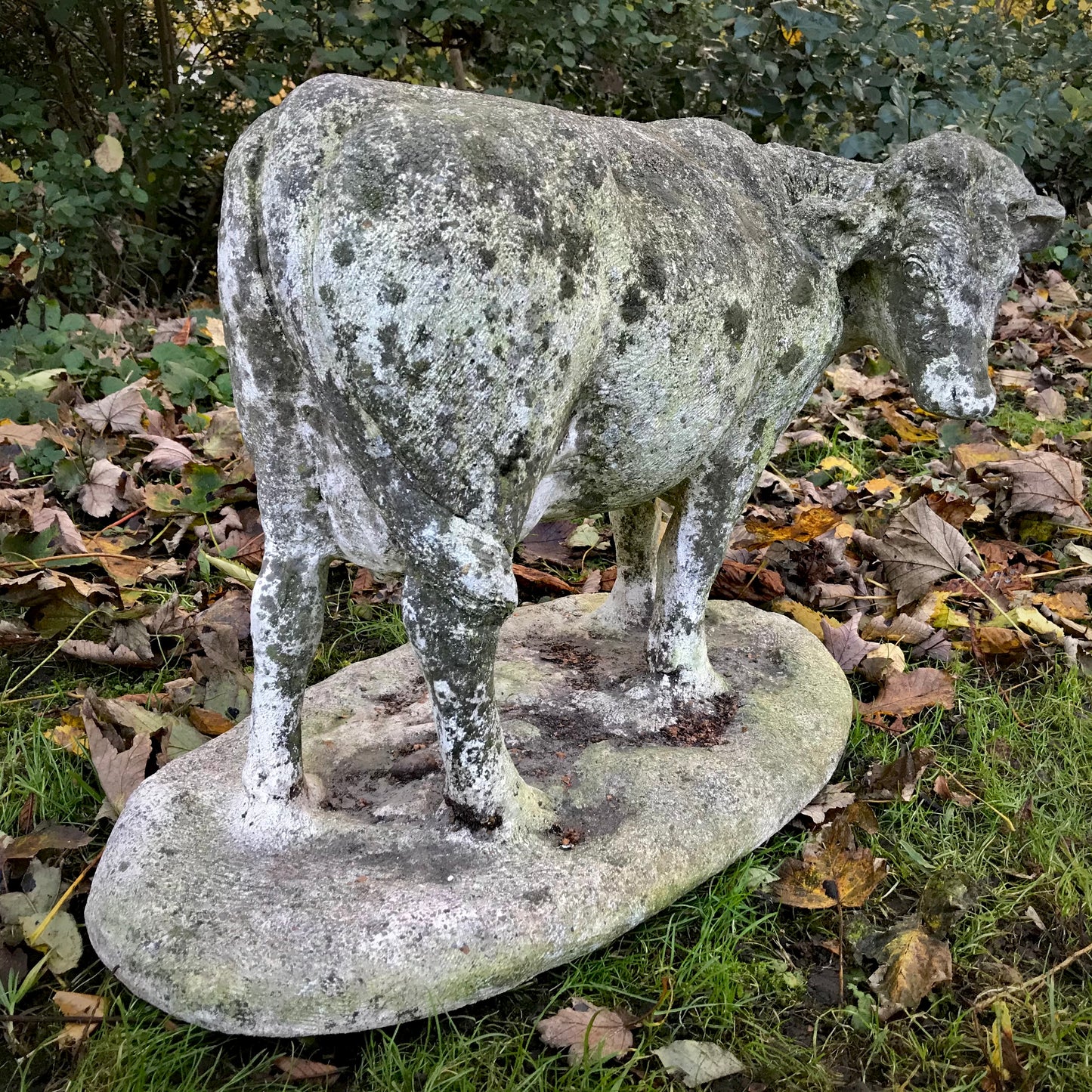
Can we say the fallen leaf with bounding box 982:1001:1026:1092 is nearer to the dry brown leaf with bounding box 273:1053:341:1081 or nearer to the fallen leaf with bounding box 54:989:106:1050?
the dry brown leaf with bounding box 273:1053:341:1081

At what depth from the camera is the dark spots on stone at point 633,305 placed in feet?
6.23

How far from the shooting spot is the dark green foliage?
4.70 m

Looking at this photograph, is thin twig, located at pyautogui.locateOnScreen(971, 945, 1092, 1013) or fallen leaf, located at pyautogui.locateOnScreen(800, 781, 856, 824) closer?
thin twig, located at pyautogui.locateOnScreen(971, 945, 1092, 1013)

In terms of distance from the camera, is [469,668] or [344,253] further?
[469,668]

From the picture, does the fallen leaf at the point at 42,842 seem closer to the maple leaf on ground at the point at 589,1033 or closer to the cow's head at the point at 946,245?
the maple leaf on ground at the point at 589,1033

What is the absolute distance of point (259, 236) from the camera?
175 centimetres

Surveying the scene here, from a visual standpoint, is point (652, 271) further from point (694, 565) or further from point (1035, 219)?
point (1035, 219)

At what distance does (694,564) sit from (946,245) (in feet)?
2.89

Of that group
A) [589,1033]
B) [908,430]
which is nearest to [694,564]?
[589,1033]

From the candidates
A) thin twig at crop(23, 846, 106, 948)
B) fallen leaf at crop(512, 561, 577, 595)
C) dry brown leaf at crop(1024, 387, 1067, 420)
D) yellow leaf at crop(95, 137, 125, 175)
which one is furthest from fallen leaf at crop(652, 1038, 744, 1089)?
yellow leaf at crop(95, 137, 125, 175)

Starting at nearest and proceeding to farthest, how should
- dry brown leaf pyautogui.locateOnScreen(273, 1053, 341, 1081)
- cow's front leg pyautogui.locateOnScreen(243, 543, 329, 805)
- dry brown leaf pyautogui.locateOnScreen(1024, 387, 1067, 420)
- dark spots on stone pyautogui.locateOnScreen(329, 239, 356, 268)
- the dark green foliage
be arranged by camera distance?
1. dark spots on stone pyautogui.locateOnScreen(329, 239, 356, 268)
2. dry brown leaf pyautogui.locateOnScreen(273, 1053, 341, 1081)
3. cow's front leg pyautogui.locateOnScreen(243, 543, 329, 805)
4. dry brown leaf pyautogui.locateOnScreen(1024, 387, 1067, 420)
5. the dark green foliage

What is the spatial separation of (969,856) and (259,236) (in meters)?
1.93

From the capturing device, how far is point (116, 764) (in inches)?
95.2

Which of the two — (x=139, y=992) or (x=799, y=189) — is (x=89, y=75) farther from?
(x=139, y=992)
